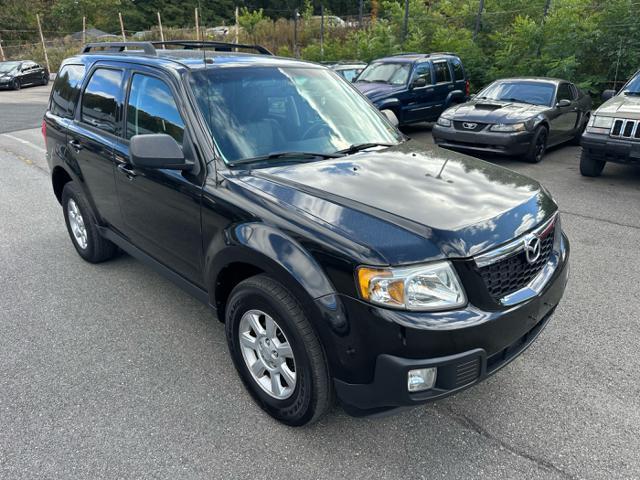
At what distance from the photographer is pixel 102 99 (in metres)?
3.92

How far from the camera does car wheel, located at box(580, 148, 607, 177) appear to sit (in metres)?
7.62

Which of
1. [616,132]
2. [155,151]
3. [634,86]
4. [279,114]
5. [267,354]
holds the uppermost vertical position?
[279,114]

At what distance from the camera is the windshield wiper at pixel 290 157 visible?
9.43ft

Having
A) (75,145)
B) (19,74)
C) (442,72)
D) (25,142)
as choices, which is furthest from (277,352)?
(19,74)

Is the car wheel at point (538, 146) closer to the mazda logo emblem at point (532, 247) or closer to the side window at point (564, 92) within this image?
the side window at point (564, 92)

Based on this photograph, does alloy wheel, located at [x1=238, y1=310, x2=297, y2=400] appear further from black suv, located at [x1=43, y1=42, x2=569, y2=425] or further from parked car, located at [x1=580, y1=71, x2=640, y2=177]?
parked car, located at [x1=580, y1=71, x2=640, y2=177]

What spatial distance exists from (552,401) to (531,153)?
268 inches

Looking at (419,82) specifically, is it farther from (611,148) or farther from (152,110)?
Result: (152,110)

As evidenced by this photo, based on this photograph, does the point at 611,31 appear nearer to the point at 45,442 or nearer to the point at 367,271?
the point at 367,271

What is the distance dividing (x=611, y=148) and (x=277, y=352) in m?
6.32

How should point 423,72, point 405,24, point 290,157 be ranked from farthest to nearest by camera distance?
1. point 405,24
2. point 423,72
3. point 290,157

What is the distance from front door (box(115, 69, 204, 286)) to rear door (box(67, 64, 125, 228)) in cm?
17

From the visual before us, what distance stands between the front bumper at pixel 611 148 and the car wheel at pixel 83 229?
6.49 metres

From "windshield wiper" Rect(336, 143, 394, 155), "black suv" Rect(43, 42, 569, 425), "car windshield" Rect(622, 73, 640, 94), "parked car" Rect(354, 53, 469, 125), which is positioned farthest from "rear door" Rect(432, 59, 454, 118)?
"windshield wiper" Rect(336, 143, 394, 155)
